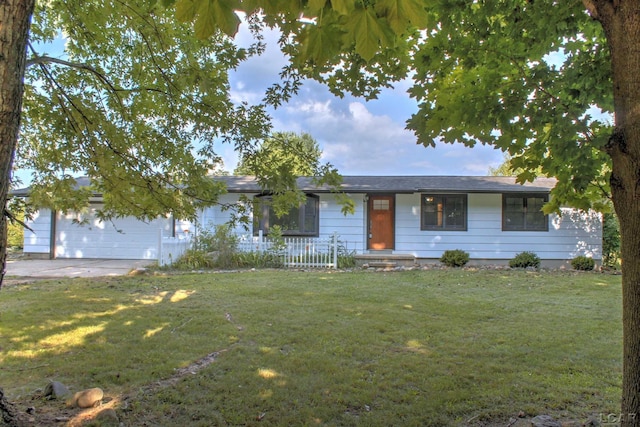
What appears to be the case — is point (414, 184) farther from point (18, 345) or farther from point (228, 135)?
point (18, 345)

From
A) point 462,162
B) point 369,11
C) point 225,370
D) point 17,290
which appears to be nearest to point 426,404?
point 225,370

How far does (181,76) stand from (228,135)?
77cm

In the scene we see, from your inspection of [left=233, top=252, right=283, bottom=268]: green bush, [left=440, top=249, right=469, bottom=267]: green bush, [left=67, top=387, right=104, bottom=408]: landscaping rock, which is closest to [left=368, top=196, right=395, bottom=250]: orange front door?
[left=440, top=249, right=469, bottom=267]: green bush

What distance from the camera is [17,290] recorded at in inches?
284

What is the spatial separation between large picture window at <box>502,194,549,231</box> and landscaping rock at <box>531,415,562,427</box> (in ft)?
36.5

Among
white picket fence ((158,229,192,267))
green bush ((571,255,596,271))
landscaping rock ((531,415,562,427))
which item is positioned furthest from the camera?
green bush ((571,255,596,271))

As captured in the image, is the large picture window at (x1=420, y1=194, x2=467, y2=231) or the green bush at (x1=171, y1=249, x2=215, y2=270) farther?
the large picture window at (x1=420, y1=194, x2=467, y2=231)

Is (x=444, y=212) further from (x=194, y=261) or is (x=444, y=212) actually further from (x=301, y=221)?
(x=194, y=261)

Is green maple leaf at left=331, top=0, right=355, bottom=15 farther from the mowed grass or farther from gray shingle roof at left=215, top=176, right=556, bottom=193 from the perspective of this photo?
gray shingle roof at left=215, top=176, right=556, bottom=193

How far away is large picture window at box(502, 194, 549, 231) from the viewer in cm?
1262

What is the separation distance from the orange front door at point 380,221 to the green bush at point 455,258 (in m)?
2.13

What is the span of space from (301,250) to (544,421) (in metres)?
9.30

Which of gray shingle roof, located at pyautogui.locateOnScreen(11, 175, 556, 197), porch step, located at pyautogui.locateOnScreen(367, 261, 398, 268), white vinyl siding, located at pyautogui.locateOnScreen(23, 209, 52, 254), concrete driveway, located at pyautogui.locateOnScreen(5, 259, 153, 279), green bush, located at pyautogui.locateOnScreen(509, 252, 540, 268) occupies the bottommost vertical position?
concrete driveway, located at pyautogui.locateOnScreen(5, 259, 153, 279)

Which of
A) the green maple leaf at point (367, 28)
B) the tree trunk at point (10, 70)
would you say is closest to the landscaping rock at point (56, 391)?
the tree trunk at point (10, 70)
